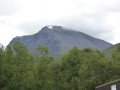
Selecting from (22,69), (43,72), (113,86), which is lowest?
(113,86)

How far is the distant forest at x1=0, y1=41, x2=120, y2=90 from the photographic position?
50219 mm

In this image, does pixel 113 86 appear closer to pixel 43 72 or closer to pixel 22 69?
pixel 43 72

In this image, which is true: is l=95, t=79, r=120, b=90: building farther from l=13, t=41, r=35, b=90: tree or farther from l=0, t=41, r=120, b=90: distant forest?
l=13, t=41, r=35, b=90: tree

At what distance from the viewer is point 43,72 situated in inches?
2151

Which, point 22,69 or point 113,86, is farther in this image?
point 22,69

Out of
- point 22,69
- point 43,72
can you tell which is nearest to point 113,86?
point 43,72

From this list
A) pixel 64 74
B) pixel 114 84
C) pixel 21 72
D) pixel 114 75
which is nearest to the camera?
pixel 114 84

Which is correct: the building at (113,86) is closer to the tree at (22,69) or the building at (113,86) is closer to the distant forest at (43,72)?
the distant forest at (43,72)

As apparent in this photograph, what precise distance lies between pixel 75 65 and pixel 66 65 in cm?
255

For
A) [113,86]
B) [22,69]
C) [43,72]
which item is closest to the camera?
[113,86]

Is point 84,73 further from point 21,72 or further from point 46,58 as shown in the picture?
point 21,72

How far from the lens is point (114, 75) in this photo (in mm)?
49562

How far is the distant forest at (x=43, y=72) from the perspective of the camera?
165ft

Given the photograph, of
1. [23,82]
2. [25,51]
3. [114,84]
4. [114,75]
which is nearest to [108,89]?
[114,84]
